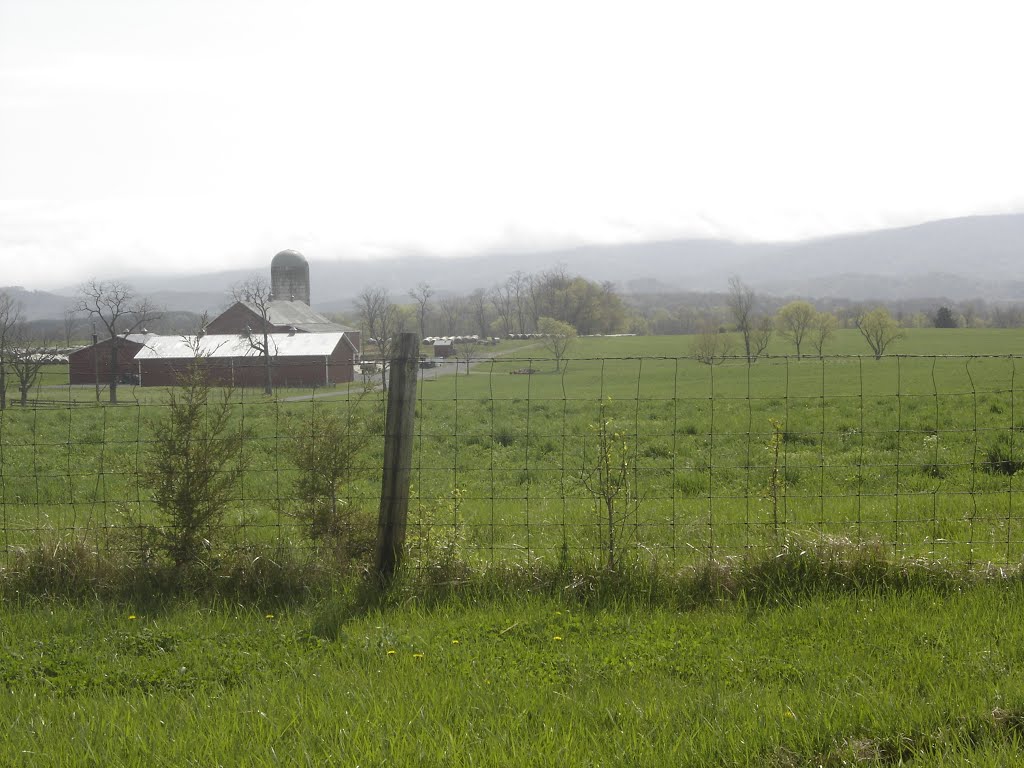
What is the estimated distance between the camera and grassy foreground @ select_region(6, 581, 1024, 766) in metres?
4.01

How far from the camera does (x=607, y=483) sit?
22.2 feet

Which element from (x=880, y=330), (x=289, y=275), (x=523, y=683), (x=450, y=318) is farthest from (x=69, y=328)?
(x=450, y=318)

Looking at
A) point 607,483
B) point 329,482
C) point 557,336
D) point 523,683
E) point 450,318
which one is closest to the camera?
point 523,683

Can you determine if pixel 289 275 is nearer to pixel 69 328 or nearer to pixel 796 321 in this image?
pixel 69 328

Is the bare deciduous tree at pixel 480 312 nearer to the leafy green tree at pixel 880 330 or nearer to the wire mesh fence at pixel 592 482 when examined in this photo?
the leafy green tree at pixel 880 330

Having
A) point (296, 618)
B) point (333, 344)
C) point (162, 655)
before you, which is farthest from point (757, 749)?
point (333, 344)

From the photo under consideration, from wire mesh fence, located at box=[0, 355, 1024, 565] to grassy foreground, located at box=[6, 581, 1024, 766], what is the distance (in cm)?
90

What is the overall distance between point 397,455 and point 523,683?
2489 millimetres

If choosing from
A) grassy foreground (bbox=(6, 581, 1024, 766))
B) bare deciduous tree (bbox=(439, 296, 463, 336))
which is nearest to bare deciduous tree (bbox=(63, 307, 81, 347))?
grassy foreground (bbox=(6, 581, 1024, 766))

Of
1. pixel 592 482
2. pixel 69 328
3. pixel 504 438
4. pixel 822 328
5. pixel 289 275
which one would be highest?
pixel 289 275

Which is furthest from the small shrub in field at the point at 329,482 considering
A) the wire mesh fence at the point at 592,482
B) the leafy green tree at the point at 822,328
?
the leafy green tree at the point at 822,328

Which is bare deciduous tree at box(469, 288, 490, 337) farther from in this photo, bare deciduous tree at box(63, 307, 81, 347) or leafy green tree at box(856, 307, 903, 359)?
leafy green tree at box(856, 307, 903, 359)

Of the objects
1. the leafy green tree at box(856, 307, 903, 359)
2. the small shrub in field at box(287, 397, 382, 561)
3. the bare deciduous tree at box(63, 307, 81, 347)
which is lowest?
the small shrub in field at box(287, 397, 382, 561)

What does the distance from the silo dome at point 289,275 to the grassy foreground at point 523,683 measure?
112813 millimetres
